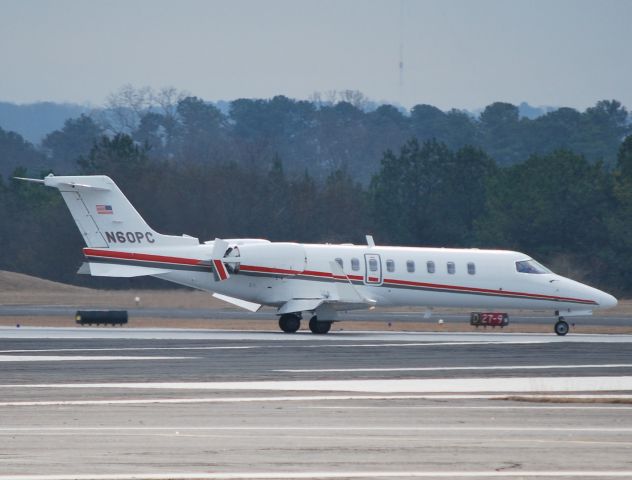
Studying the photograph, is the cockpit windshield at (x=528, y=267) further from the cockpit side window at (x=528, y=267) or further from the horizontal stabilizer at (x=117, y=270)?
the horizontal stabilizer at (x=117, y=270)

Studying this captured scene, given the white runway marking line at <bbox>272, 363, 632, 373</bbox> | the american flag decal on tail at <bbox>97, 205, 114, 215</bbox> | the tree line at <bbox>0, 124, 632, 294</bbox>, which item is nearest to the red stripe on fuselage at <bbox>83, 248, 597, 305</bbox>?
the american flag decal on tail at <bbox>97, 205, 114, 215</bbox>

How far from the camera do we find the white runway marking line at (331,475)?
12734 mm

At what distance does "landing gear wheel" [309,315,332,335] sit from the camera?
40.0 metres

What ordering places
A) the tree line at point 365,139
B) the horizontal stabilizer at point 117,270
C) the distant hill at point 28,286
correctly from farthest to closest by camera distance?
the tree line at point 365,139 < the distant hill at point 28,286 < the horizontal stabilizer at point 117,270

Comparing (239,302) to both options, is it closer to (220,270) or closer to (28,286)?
(220,270)

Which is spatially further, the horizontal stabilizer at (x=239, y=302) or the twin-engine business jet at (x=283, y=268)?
the horizontal stabilizer at (x=239, y=302)

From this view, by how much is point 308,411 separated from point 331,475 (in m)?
5.75

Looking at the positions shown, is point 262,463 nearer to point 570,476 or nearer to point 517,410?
point 570,476

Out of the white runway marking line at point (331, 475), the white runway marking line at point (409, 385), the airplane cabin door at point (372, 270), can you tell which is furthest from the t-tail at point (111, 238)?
the white runway marking line at point (331, 475)

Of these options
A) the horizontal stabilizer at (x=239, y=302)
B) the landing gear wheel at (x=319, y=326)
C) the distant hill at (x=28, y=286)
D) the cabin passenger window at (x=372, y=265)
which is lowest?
the landing gear wheel at (x=319, y=326)

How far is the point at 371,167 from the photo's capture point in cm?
17725

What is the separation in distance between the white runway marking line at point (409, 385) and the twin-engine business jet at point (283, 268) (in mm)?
15422

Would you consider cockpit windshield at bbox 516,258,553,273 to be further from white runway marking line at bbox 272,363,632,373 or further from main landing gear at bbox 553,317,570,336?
white runway marking line at bbox 272,363,632,373

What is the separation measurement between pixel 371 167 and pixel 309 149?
18299mm
